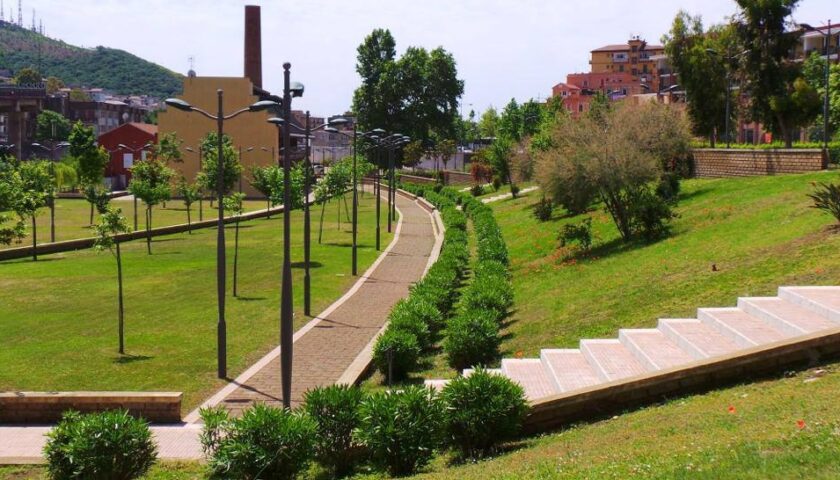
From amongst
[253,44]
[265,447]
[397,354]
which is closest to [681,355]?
[397,354]

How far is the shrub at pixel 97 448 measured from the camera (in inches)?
440

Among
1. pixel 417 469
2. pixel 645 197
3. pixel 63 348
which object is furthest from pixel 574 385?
pixel 645 197

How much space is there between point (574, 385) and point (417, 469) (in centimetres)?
331

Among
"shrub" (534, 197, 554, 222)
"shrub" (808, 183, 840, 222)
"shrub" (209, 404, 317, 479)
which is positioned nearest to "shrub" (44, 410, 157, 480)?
"shrub" (209, 404, 317, 479)

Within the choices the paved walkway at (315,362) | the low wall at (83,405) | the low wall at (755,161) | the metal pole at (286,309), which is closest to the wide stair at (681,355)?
the metal pole at (286,309)

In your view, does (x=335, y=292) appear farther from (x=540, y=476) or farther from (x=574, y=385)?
(x=540, y=476)

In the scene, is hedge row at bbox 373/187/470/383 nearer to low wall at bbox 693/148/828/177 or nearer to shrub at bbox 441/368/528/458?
shrub at bbox 441/368/528/458

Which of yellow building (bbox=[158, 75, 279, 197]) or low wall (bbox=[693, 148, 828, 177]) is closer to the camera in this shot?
low wall (bbox=[693, 148, 828, 177])

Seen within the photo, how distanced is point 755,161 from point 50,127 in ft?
420

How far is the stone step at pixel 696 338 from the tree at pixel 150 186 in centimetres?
3215

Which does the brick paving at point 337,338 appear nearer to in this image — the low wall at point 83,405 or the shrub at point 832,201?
the low wall at point 83,405

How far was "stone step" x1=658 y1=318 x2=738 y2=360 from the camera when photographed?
528 inches

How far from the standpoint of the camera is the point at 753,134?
285ft

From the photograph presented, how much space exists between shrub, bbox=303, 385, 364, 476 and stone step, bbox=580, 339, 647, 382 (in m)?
3.83
